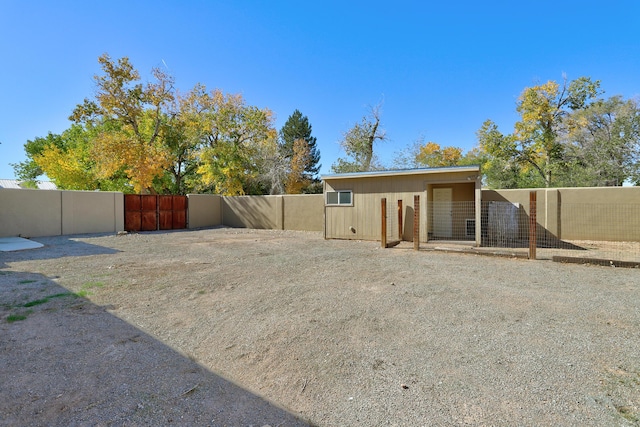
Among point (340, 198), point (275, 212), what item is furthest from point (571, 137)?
point (275, 212)

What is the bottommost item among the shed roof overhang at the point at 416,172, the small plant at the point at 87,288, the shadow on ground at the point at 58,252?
the small plant at the point at 87,288

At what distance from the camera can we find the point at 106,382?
2113 mm

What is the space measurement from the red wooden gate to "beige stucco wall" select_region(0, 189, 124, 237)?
1.29ft

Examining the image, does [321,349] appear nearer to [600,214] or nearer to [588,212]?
[588,212]

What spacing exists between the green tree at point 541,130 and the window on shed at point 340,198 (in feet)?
35.5

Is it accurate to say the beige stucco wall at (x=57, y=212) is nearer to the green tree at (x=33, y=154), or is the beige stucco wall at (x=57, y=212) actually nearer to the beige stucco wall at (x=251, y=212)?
the beige stucco wall at (x=251, y=212)

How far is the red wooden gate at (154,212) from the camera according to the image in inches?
555

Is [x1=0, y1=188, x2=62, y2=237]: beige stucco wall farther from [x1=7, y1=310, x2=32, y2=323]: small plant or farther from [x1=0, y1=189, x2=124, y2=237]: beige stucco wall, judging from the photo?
[x1=7, y1=310, x2=32, y2=323]: small plant

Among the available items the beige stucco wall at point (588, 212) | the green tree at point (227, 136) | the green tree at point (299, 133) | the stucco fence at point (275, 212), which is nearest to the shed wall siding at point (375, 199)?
the stucco fence at point (275, 212)

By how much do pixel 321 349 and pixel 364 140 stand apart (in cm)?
2164

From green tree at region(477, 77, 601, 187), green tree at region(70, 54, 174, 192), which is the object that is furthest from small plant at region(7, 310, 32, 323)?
green tree at region(477, 77, 601, 187)

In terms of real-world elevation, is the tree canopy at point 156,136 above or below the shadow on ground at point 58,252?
above

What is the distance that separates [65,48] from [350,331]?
15315 mm

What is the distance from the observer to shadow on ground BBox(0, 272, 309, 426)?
5.75 feet
